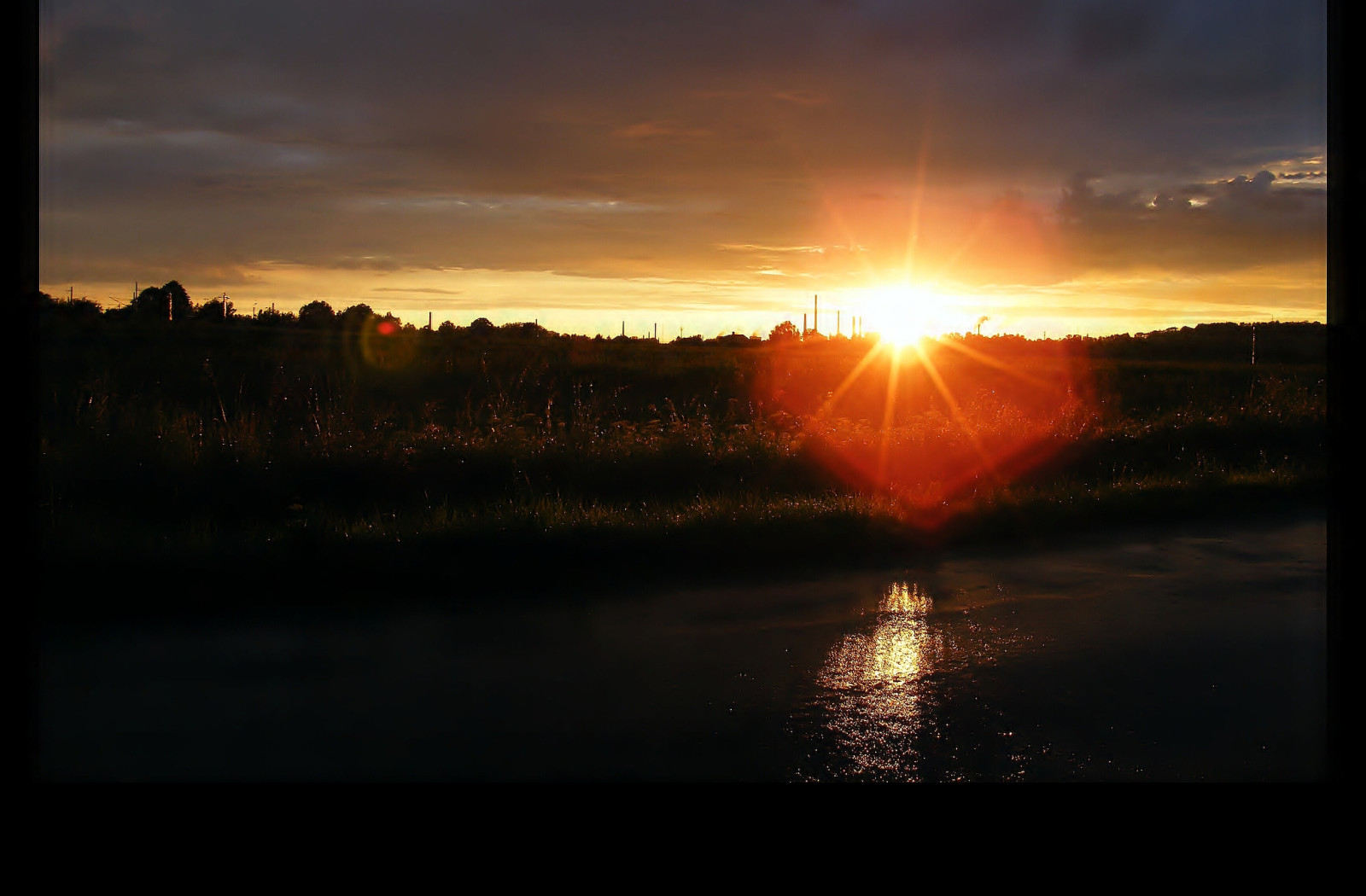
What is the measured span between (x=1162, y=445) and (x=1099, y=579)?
8.53 metres

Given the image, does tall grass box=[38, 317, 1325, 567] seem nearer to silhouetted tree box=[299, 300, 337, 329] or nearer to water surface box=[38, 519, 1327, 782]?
water surface box=[38, 519, 1327, 782]

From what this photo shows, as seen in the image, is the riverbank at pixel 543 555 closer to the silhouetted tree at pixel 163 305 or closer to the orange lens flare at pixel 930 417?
the orange lens flare at pixel 930 417

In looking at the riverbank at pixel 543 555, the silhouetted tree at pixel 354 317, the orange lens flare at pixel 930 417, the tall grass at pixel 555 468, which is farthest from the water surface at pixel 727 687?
the silhouetted tree at pixel 354 317

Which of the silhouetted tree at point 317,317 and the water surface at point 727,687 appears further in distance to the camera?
the silhouetted tree at point 317,317

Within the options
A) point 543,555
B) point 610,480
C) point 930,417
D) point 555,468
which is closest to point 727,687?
point 543,555

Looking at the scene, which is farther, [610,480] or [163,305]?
[163,305]

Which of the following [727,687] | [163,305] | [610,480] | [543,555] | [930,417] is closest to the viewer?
[727,687]

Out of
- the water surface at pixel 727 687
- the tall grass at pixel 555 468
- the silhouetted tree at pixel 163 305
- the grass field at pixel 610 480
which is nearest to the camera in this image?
the water surface at pixel 727 687

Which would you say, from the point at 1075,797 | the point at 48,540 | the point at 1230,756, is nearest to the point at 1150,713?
the point at 1230,756

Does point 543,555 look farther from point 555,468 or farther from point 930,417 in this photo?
point 930,417

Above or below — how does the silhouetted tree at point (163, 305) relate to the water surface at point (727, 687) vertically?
above

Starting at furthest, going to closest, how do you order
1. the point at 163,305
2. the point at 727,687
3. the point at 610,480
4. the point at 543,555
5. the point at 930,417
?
the point at 163,305
the point at 930,417
the point at 610,480
the point at 543,555
the point at 727,687

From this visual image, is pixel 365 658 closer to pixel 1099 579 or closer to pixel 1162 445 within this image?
pixel 1099 579

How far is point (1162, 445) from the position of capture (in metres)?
14.8
